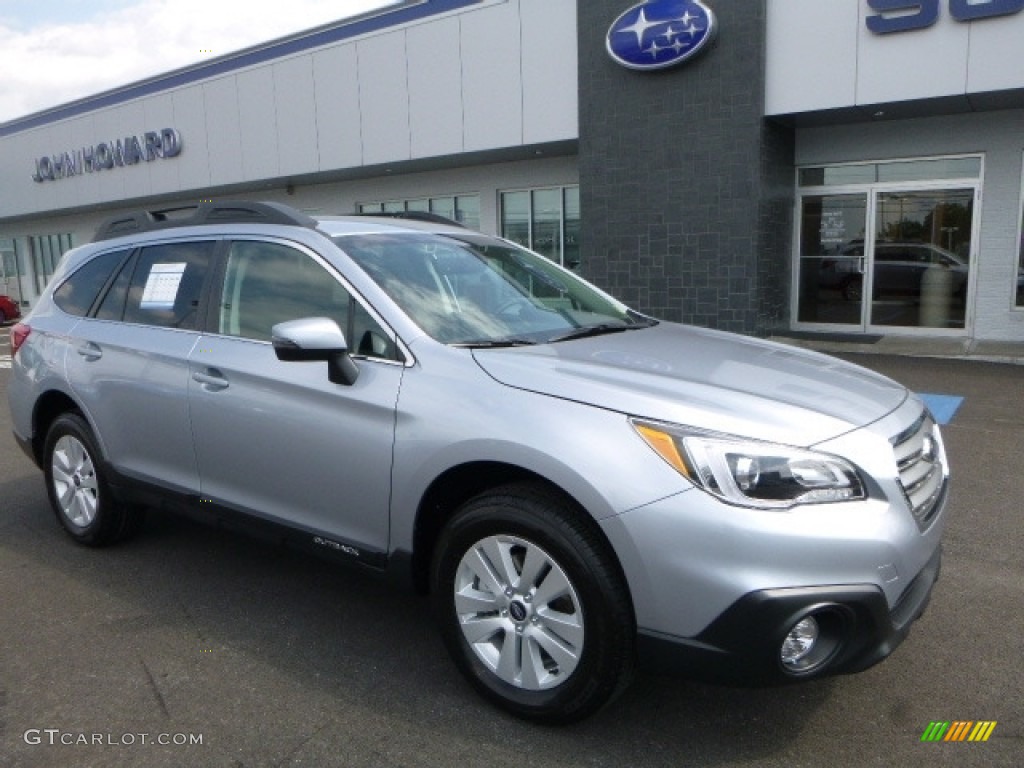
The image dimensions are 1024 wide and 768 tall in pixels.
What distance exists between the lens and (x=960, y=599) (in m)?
3.80

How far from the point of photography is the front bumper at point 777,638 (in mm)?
2379

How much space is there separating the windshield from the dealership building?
29.4ft

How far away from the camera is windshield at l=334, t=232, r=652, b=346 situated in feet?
10.9

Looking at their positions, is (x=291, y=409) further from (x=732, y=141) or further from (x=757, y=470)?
(x=732, y=141)

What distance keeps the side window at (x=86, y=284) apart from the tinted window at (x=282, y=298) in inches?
46.5

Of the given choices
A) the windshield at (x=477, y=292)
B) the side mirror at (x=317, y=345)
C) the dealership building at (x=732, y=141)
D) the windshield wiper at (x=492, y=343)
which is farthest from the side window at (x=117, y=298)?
the dealership building at (x=732, y=141)

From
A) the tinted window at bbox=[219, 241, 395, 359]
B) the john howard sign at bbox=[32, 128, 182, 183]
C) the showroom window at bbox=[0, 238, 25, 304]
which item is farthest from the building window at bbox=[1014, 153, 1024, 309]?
the showroom window at bbox=[0, 238, 25, 304]

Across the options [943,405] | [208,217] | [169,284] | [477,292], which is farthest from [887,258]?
[169,284]

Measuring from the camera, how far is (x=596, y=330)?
12.0 feet

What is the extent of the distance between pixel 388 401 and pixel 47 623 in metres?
1.99

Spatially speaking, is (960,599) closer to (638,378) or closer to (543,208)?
(638,378)


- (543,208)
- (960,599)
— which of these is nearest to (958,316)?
(543,208)

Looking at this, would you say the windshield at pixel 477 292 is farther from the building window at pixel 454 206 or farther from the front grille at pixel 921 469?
the building window at pixel 454 206

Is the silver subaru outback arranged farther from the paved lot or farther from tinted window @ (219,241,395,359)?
the paved lot
